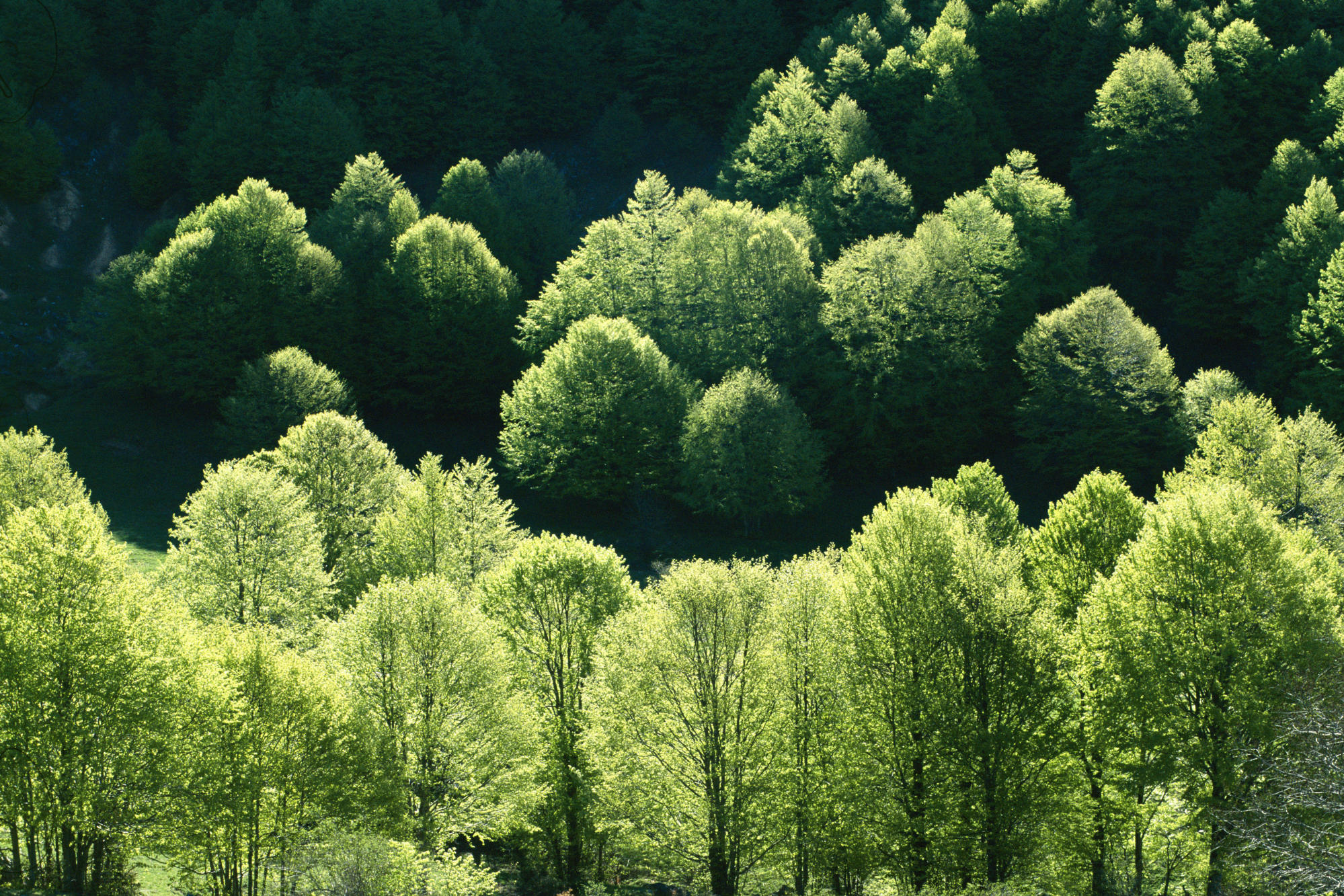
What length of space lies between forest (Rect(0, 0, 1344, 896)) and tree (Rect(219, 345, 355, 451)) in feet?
1.13

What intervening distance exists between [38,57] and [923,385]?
82.9 m

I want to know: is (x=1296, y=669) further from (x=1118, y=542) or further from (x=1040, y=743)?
(x=1118, y=542)

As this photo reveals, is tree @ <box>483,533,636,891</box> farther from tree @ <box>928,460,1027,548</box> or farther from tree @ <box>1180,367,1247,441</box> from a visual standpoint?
tree @ <box>1180,367,1247,441</box>

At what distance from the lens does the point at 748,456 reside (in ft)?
232

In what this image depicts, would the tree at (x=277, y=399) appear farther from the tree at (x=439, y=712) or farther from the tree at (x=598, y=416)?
the tree at (x=439, y=712)

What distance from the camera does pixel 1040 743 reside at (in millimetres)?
38031

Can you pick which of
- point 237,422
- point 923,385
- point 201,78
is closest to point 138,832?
point 237,422

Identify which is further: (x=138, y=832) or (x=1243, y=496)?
(x=1243, y=496)

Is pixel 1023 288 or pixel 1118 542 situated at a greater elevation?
pixel 1023 288

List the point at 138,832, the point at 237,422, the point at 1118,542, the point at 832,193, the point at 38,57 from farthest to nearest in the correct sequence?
the point at 38,57, the point at 832,193, the point at 237,422, the point at 1118,542, the point at 138,832

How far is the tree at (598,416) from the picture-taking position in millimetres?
72938

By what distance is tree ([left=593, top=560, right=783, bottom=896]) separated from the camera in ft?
128

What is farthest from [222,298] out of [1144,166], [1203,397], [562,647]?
[1144,166]

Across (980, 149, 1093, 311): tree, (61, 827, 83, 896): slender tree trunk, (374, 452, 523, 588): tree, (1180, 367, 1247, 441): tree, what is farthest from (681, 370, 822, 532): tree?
(61, 827, 83, 896): slender tree trunk
